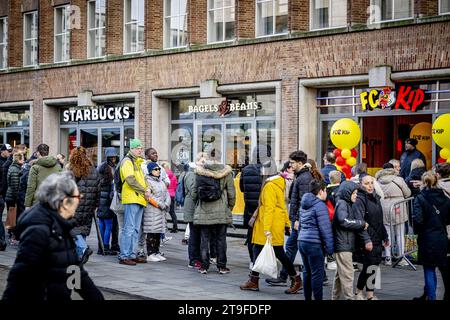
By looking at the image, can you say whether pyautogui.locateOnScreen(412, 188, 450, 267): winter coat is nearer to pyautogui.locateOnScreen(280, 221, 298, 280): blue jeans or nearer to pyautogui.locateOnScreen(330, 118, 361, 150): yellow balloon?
pyautogui.locateOnScreen(280, 221, 298, 280): blue jeans

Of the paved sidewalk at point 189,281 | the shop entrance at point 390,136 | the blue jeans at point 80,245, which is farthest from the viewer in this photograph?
the shop entrance at point 390,136

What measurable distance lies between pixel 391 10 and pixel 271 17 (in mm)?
4202

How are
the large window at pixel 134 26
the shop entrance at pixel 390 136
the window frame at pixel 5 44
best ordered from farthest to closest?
the window frame at pixel 5 44 → the large window at pixel 134 26 → the shop entrance at pixel 390 136

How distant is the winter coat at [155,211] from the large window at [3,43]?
2168 centimetres

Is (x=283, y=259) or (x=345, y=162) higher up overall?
(x=345, y=162)

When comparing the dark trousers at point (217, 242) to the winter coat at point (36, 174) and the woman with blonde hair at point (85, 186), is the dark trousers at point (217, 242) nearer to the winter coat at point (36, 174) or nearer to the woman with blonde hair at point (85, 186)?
the woman with blonde hair at point (85, 186)

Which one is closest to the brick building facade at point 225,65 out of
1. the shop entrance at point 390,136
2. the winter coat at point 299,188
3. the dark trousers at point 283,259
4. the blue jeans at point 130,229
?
the shop entrance at point 390,136

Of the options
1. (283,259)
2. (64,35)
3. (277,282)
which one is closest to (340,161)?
(277,282)

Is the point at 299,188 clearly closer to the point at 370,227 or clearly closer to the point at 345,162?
the point at 370,227

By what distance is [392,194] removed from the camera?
15117 mm

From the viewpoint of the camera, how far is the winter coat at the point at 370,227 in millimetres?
10367

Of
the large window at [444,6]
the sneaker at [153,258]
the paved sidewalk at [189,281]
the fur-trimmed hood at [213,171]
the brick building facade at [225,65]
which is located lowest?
the paved sidewalk at [189,281]
